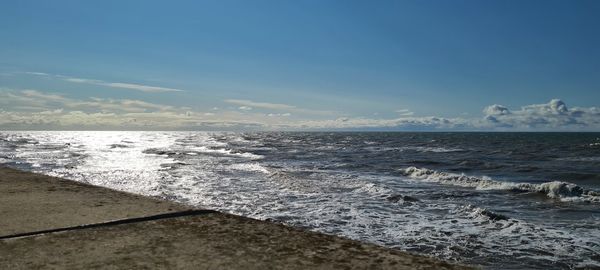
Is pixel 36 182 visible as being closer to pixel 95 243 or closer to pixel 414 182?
pixel 95 243

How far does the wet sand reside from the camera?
2650mm

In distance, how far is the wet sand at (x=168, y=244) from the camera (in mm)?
2650

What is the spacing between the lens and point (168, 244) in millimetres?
3012

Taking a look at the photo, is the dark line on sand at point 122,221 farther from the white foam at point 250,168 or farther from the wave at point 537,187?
the white foam at point 250,168

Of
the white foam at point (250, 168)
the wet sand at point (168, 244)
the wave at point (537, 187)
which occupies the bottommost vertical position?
the white foam at point (250, 168)

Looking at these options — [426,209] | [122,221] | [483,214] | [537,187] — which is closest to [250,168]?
[426,209]

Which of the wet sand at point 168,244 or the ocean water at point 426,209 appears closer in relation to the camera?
the wet sand at point 168,244

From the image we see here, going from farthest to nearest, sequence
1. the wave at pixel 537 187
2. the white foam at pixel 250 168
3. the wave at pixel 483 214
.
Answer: the white foam at pixel 250 168 < the wave at pixel 537 187 < the wave at pixel 483 214

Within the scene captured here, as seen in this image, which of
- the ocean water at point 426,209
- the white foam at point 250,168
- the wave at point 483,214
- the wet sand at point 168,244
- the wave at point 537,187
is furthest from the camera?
the white foam at point 250,168

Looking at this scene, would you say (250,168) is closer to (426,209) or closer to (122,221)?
(426,209)

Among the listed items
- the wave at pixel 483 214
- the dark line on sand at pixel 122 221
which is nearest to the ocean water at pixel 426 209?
the wave at pixel 483 214

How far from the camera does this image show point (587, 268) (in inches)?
262

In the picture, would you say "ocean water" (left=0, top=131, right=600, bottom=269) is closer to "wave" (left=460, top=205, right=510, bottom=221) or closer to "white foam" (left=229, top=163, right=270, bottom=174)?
"wave" (left=460, top=205, right=510, bottom=221)

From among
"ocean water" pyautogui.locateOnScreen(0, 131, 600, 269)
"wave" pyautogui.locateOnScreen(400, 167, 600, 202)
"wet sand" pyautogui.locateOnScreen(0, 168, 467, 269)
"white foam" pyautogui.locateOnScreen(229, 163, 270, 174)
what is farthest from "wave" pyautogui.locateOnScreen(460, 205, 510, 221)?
"white foam" pyautogui.locateOnScreen(229, 163, 270, 174)
